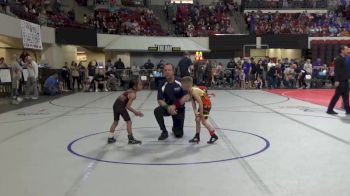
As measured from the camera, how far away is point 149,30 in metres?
29.5

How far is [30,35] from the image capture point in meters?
18.8

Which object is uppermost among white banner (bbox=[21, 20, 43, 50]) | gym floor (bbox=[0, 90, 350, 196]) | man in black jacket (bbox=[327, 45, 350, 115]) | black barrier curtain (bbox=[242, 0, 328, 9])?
black barrier curtain (bbox=[242, 0, 328, 9])

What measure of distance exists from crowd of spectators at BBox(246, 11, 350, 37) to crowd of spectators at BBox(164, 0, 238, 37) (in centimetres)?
189

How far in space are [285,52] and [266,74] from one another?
8812 mm

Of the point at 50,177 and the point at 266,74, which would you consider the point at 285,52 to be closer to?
the point at 266,74

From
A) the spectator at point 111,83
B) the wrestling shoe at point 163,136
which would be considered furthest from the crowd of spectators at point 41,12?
the wrestling shoe at point 163,136

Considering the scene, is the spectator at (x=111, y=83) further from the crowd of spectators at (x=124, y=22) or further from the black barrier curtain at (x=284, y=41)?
the black barrier curtain at (x=284, y=41)

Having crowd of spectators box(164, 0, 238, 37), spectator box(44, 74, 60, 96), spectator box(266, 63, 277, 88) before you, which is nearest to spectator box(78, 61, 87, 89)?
spectator box(44, 74, 60, 96)

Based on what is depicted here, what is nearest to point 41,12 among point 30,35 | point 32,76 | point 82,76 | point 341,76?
point 82,76

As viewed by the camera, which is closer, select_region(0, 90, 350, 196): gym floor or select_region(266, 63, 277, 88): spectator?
select_region(0, 90, 350, 196): gym floor

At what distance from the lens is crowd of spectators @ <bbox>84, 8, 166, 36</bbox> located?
28.3m

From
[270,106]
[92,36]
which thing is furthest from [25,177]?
[92,36]

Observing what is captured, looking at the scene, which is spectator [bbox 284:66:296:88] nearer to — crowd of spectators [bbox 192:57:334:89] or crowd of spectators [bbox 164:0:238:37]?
crowd of spectators [bbox 192:57:334:89]

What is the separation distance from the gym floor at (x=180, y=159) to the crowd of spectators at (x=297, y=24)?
68.4ft
